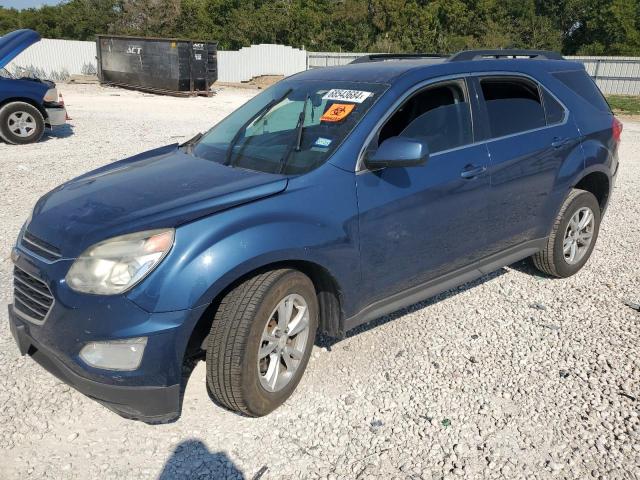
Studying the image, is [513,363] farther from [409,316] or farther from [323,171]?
[323,171]

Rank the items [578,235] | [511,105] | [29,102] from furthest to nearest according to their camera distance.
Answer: [29,102], [578,235], [511,105]

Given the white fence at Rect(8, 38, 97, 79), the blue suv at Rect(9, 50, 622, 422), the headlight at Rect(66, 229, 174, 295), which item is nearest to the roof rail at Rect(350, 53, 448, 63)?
the blue suv at Rect(9, 50, 622, 422)

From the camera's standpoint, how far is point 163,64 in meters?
22.7

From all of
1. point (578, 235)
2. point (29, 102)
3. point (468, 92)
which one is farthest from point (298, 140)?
point (29, 102)

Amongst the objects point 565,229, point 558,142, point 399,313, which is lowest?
point 399,313

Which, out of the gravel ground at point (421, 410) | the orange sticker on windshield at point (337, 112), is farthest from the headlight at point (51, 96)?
the orange sticker on windshield at point (337, 112)

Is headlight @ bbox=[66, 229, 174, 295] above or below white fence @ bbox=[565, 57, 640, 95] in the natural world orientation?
above

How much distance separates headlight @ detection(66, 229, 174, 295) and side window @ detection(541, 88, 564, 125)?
3.31m

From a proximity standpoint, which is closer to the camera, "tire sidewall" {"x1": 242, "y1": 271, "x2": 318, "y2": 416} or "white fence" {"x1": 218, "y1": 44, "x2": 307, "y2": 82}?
"tire sidewall" {"x1": 242, "y1": 271, "x2": 318, "y2": 416}

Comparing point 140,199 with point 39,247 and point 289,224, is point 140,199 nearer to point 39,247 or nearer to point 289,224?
point 39,247

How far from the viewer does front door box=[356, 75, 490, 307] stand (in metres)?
3.43

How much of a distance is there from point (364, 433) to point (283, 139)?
1853 millimetres

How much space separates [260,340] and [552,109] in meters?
3.20

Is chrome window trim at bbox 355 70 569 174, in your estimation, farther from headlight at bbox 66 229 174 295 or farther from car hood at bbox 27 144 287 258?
headlight at bbox 66 229 174 295
